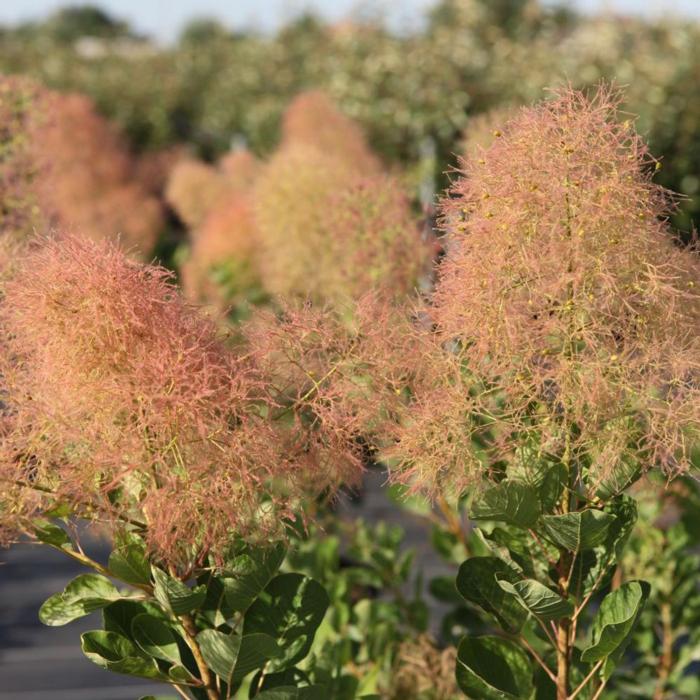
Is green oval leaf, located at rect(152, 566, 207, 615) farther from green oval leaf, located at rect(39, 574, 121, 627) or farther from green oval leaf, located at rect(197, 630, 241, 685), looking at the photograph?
green oval leaf, located at rect(39, 574, 121, 627)

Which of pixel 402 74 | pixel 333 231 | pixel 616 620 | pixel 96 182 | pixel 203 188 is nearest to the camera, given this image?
pixel 616 620

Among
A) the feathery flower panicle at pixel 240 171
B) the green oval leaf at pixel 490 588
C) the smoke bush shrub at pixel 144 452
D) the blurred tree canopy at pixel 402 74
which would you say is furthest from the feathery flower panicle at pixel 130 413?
the blurred tree canopy at pixel 402 74

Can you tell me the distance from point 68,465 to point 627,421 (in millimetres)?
908

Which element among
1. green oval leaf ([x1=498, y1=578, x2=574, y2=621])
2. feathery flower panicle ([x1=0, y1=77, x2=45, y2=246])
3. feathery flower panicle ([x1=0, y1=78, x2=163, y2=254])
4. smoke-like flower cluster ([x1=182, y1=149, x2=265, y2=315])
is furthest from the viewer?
smoke-like flower cluster ([x1=182, y1=149, x2=265, y2=315])

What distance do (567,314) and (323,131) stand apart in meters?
5.17

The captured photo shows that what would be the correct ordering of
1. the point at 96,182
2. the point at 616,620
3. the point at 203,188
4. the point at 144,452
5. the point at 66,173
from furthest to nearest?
the point at 96,182 → the point at 66,173 → the point at 203,188 → the point at 616,620 → the point at 144,452

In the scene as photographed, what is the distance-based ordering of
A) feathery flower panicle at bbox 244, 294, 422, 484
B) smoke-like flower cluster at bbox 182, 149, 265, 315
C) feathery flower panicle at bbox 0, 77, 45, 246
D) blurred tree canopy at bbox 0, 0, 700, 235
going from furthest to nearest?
blurred tree canopy at bbox 0, 0, 700, 235 < smoke-like flower cluster at bbox 182, 149, 265, 315 < feathery flower panicle at bbox 0, 77, 45, 246 < feathery flower panicle at bbox 244, 294, 422, 484

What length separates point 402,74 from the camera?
1436cm

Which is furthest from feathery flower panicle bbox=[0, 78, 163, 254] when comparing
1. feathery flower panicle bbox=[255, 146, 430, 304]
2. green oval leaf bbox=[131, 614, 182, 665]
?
green oval leaf bbox=[131, 614, 182, 665]

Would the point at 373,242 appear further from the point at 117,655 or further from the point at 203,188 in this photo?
the point at 203,188

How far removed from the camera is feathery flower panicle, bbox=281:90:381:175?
251 inches

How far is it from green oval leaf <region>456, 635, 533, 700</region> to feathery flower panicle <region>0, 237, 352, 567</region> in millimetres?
479

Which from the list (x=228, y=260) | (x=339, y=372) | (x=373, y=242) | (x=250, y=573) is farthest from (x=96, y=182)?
(x=250, y=573)

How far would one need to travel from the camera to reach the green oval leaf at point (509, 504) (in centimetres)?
194
